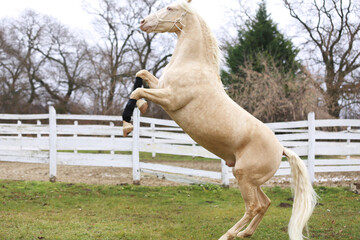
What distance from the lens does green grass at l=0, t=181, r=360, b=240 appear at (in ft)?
13.2

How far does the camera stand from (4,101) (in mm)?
Result: 22031

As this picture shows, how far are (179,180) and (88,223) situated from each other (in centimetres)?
342

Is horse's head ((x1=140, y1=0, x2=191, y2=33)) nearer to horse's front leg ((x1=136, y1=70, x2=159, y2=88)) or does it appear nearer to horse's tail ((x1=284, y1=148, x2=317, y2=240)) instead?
horse's front leg ((x1=136, y1=70, x2=159, y2=88))

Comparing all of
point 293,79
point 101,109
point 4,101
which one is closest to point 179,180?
point 293,79

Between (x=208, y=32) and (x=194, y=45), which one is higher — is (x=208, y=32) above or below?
above

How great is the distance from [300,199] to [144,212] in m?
2.77

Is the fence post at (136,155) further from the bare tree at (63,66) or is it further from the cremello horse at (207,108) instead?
the bare tree at (63,66)

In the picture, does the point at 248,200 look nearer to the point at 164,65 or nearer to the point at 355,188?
the point at 355,188

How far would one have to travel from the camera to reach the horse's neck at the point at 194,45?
9.95 ft

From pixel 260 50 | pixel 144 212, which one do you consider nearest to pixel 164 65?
pixel 260 50

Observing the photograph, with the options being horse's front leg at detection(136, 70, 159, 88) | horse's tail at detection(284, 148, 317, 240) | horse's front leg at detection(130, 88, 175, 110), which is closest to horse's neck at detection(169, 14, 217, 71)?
horse's front leg at detection(136, 70, 159, 88)

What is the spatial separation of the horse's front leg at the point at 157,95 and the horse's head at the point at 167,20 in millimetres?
616

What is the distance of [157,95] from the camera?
2805mm

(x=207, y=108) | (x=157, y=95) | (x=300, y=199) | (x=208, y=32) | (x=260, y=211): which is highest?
(x=208, y=32)
